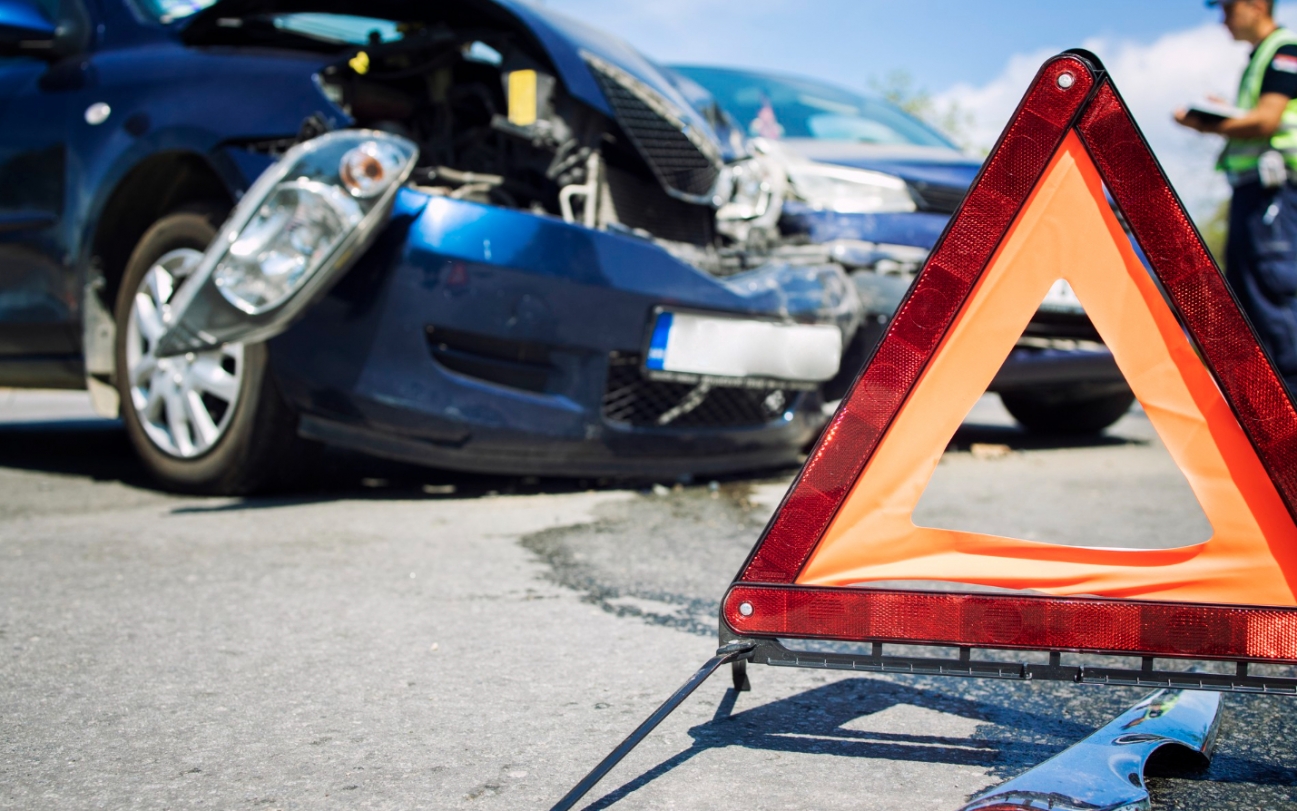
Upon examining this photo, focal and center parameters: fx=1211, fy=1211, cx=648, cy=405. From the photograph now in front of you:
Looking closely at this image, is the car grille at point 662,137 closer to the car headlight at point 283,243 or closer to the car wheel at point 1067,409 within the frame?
the car headlight at point 283,243

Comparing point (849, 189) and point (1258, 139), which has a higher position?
point (1258, 139)

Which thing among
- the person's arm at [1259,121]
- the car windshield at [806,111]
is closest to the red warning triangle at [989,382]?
the person's arm at [1259,121]

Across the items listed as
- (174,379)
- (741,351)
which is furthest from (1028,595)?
(174,379)

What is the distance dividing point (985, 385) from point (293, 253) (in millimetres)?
2053

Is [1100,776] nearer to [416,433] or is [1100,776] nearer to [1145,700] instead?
[1145,700]

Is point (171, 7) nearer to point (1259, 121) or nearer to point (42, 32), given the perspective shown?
point (42, 32)

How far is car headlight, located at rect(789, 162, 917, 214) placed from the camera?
4.79 m

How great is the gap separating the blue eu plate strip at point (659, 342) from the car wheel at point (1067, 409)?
2.94 meters

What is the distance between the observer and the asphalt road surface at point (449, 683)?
1.61m

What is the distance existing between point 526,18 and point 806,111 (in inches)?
101

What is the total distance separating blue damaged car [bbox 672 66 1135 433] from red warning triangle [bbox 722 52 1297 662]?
237 cm

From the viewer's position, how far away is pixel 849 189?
4844 millimetres

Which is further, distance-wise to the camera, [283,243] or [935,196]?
[935,196]

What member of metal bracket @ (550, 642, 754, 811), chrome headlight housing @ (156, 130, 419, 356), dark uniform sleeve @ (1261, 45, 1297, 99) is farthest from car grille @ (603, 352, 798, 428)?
dark uniform sleeve @ (1261, 45, 1297, 99)
